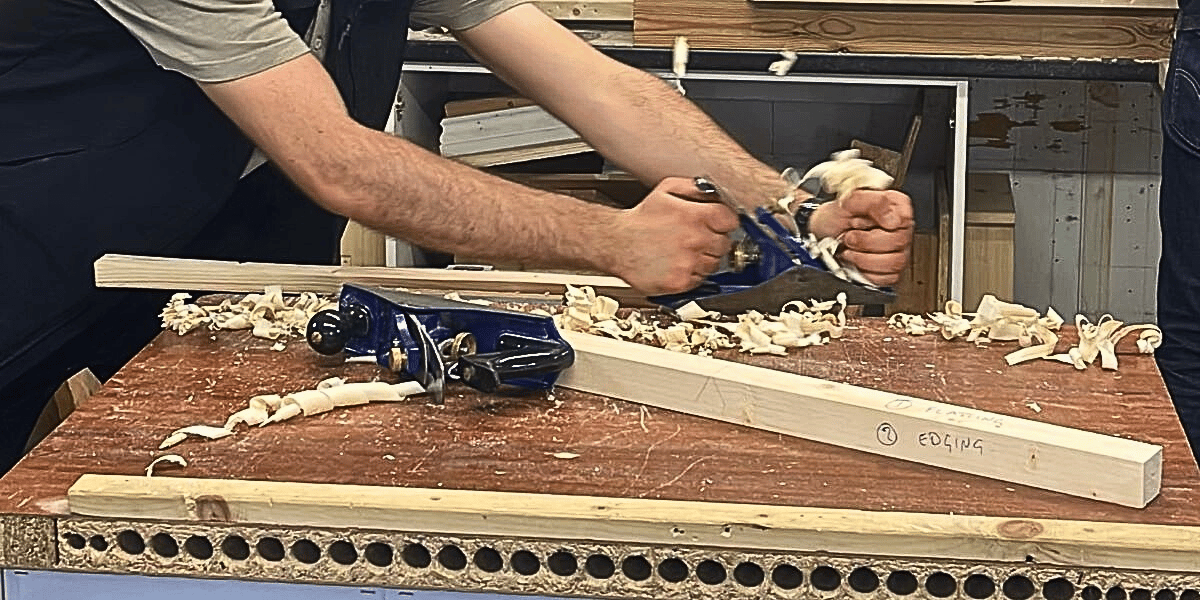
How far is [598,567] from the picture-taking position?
3.01 feet

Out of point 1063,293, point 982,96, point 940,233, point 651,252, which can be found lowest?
point 1063,293

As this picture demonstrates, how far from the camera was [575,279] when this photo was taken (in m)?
1.50

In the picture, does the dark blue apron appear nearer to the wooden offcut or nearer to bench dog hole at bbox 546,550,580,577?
bench dog hole at bbox 546,550,580,577

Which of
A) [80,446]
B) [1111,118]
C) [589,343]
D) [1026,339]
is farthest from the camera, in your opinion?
[1111,118]

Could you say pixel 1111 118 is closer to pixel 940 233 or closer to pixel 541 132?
pixel 940 233

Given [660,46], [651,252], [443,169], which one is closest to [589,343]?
[651,252]

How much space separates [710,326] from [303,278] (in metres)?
0.40

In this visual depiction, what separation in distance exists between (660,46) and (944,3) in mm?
471

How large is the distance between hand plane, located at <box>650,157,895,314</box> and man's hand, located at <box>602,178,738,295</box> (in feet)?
0.04

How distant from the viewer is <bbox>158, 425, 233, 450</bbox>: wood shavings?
1.05 meters

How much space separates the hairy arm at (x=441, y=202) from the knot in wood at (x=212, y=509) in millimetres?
550

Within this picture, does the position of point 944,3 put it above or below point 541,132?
above

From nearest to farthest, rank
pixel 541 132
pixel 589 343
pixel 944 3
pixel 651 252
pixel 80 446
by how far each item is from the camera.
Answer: pixel 80 446 < pixel 589 343 < pixel 651 252 < pixel 944 3 < pixel 541 132

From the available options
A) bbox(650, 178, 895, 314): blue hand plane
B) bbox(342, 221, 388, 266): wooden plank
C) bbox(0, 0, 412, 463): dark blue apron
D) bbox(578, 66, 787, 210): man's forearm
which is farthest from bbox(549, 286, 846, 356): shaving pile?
bbox(342, 221, 388, 266): wooden plank
